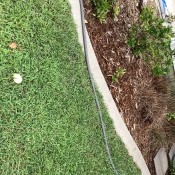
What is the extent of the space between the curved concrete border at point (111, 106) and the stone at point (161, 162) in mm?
429

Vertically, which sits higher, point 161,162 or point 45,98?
point 45,98

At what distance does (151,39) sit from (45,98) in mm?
2185

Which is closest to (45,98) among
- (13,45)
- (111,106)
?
(13,45)

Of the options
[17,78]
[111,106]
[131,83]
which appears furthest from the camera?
[131,83]

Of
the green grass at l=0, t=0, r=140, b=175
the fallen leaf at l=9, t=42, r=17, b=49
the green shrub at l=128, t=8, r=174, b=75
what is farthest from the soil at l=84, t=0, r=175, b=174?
the fallen leaf at l=9, t=42, r=17, b=49

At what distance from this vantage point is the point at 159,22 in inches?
225

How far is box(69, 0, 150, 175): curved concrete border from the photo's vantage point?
484cm

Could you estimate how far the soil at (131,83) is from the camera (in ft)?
17.6

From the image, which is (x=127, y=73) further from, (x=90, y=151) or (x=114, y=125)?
(x=90, y=151)

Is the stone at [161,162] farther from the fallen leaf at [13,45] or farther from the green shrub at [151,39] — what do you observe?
the fallen leaf at [13,45]

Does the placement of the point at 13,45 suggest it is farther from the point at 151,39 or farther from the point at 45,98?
the point at 151,39

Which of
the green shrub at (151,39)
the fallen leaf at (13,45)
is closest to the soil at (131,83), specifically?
the green shrub at (151,39)

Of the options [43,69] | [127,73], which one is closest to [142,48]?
[127,73]

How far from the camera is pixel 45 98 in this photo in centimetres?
422
